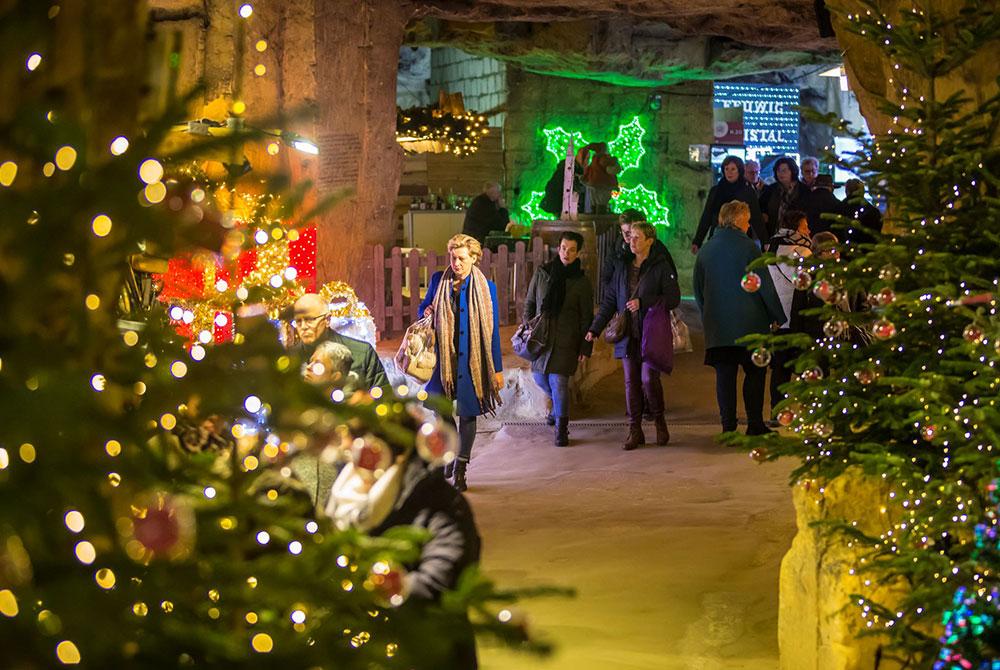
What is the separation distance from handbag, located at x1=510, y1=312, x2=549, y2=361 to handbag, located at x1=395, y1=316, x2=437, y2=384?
77.7 inches

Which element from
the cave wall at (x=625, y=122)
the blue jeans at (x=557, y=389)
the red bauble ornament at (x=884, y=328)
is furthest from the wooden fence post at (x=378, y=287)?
the red bauble ornament at (x=884, y=328)

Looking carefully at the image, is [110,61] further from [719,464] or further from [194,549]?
[719,464]

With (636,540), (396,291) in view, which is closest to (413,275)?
(396,291)

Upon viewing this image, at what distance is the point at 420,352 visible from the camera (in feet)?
29.1

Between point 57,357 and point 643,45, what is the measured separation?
18920mm

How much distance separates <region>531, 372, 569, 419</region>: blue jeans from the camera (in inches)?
434

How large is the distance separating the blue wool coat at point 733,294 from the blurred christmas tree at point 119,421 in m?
8.92

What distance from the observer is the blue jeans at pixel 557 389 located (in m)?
11.0

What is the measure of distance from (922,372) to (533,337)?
642 cm

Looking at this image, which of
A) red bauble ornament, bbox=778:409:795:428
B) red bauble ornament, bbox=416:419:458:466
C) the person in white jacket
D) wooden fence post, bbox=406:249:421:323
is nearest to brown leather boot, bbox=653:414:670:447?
the person in white jacket

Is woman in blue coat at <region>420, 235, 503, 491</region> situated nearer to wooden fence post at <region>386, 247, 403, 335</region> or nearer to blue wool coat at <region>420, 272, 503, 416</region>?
blue wool coat at <region>420, 272, 503, 416</region>

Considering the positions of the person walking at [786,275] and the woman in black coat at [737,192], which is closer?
the person walking at [786,275]

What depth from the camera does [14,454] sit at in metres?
1.34

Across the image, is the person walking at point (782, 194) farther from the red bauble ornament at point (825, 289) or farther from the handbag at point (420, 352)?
the red bauble ornament at point (825, 289)
